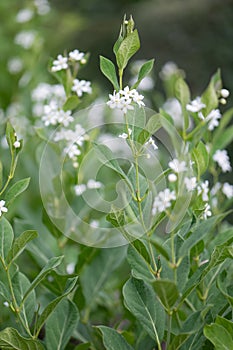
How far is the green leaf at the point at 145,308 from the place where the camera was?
2.61 feet

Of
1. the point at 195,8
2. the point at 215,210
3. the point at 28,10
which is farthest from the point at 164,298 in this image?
the point at 195,8

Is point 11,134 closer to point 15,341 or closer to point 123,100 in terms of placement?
point 123,100

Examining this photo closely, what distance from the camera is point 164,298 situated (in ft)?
2.32

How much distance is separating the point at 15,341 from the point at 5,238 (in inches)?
5.0

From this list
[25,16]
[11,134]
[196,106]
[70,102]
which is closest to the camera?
[11,134]

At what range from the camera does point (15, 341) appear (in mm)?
785

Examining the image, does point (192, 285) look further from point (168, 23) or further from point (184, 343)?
point (168, 23)

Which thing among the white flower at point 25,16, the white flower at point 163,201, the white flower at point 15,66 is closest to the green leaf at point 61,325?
the white flower at point 163,201

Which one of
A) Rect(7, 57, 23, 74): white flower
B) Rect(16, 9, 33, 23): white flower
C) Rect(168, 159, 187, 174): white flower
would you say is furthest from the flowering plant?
Rect(16, 9, 33, 23): white flower

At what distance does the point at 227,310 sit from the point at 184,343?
0.29ft

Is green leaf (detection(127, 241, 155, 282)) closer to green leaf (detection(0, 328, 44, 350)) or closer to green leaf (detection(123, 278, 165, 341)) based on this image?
green leaf (detection(123, 278, 165, 341))

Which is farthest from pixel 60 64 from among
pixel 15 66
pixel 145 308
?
pixel 15 66

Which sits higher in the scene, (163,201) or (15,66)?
(163,201)

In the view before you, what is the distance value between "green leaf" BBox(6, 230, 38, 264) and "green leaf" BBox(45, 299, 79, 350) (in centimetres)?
13
